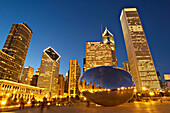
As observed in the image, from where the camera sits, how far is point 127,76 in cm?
895

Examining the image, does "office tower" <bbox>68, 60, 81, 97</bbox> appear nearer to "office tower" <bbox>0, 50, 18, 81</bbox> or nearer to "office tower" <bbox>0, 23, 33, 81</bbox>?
"office tower" <bbox>0, 23, 33, 81</bbox>

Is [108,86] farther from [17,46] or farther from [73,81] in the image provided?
[73,81]

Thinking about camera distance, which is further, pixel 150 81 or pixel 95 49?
pixel 95 49

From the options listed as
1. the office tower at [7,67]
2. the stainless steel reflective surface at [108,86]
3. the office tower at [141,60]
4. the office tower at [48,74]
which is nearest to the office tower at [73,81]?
the office tower at [48,74]

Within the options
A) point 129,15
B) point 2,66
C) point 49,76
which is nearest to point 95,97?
point 2,66

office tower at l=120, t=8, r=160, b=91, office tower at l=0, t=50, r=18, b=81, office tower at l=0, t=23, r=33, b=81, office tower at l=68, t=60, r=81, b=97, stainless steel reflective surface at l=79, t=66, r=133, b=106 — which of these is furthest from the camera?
office tower at l=68, t=60, r=81, b=97

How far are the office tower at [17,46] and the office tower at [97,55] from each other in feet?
262

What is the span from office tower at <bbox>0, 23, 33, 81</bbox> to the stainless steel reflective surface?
112 meters

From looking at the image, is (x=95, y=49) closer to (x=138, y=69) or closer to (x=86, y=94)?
(x=138, y=69)

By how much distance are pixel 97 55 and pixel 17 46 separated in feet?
324

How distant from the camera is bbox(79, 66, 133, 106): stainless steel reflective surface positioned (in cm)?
→ 799

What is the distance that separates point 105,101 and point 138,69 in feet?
320

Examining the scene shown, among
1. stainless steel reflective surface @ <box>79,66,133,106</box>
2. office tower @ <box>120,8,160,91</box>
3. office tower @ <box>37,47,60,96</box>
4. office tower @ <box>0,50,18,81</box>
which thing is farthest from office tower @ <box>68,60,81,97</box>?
stainless steel reflective surface @ <box>79,66,133,106</box>

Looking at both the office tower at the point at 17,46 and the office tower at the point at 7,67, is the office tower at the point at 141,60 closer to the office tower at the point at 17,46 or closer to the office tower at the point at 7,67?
the office tower at the point at 7,67
